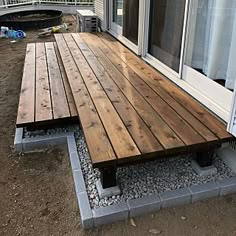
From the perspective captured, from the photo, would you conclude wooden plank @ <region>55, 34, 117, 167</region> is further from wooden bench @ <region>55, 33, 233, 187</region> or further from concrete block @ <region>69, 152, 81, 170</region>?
concrete block @ <region>69, 152, 81, 170</region>

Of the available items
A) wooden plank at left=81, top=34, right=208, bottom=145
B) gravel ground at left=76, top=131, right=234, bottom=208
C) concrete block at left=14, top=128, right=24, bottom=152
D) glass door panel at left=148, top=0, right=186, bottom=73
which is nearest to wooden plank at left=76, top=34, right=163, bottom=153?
wooden plank at left=81, top=34, right=208, bottom=145

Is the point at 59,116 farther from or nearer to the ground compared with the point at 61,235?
farther from the ground

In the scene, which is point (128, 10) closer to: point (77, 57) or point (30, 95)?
point (77, 57)

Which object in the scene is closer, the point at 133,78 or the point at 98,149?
the point at 98,149

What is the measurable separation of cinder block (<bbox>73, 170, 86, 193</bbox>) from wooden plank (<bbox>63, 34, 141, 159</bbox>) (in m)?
0.36

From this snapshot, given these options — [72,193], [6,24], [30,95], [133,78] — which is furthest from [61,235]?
[6,24]

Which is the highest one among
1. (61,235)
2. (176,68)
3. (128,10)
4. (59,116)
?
(128,10)

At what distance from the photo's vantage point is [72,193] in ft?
6.37

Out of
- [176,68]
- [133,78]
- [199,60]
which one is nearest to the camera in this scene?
[199,60]

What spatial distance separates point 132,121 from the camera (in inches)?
82.0

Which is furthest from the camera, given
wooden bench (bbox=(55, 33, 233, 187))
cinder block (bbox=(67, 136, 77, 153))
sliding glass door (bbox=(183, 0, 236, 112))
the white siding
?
the white siding

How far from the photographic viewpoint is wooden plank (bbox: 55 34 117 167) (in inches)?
66.7

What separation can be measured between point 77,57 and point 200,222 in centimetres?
260

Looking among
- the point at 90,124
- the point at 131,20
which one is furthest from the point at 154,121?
the point at 131,20
